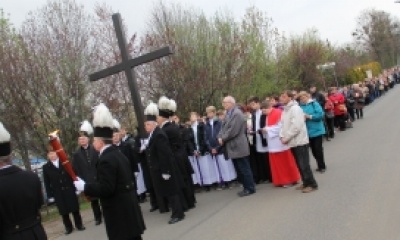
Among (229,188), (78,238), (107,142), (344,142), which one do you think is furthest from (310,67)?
(107,142)

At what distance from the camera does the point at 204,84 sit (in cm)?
2103

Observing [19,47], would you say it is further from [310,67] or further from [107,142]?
[310,67]

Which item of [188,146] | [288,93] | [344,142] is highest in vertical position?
[288,93]

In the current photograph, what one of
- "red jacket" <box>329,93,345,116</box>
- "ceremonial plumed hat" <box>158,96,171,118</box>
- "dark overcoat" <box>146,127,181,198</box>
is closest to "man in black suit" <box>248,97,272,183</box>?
"ceremonial plumed hat" <box>158,96,171,118</box>

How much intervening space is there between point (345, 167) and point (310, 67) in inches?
A: 1079

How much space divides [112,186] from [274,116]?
6163mm

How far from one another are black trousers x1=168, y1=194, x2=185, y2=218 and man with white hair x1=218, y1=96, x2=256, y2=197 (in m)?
1.75

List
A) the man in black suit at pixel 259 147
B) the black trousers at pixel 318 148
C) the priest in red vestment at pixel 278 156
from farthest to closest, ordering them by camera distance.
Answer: the man in black suit at pixel 259 147
the black trousers at pixel 318 148
the priest in red vestment at pixel 278 156

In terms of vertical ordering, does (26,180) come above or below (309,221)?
above

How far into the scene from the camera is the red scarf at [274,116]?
1101 cm

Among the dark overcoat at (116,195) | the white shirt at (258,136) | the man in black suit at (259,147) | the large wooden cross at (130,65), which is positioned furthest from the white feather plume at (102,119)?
the white shirt at (258,136)

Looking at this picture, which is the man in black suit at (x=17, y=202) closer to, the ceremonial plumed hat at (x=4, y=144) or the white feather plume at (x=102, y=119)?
the ceremonial plumed hat at (x=4, y=144)

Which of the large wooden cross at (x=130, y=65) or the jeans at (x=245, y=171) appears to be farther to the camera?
the jeans at (x=245, y=171)

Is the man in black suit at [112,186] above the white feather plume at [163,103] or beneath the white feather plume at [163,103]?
beneath
